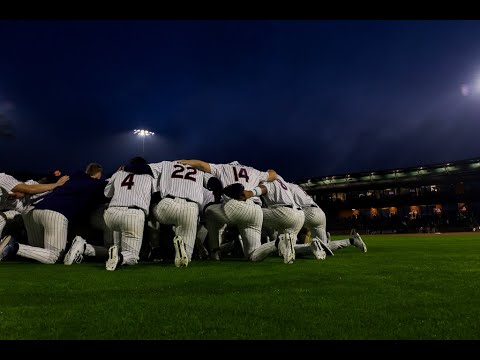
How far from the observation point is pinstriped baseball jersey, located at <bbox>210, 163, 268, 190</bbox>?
579 centimetres

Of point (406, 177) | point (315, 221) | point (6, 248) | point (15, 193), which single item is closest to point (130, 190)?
point (6, 248)

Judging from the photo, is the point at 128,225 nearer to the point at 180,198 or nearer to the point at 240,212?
the point at 180,198

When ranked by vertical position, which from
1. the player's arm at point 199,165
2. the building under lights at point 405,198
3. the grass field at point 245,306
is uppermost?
the building under lights at point 405,198

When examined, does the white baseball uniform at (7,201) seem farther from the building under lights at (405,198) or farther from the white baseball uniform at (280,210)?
the building under lights at (405,198)

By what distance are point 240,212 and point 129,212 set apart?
1.62 m

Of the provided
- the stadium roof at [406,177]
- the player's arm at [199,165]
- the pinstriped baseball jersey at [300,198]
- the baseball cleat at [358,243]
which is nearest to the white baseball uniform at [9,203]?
the player's arm at [199,165]

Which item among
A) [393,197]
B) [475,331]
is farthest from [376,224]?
[475,331]

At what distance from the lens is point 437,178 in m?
37.7

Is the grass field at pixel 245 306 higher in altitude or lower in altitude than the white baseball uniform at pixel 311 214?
lower

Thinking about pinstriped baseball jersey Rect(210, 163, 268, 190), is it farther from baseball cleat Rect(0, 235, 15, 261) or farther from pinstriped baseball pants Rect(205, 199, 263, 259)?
baseball cleat Rect(0, 235, 15, 261)

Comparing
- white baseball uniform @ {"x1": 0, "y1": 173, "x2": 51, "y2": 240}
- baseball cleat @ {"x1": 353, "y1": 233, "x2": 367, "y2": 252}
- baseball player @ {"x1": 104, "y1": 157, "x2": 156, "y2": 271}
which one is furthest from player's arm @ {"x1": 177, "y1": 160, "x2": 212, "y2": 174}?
baseball cleat @ {"x1": 353, "y1": 233, "x2": 367, "y2": 252}

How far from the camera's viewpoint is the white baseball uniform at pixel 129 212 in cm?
515

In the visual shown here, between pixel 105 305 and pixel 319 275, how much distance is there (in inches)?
88.1
